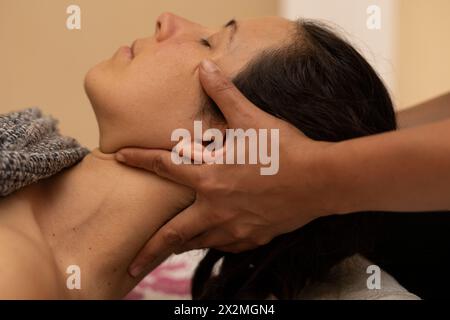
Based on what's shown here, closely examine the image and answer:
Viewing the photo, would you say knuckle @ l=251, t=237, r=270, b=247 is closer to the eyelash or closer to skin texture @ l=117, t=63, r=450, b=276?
skin texture @ l=117, t=63, r=450, b=276

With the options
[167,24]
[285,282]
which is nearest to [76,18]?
[167,24]

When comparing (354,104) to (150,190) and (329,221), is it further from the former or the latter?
(150,190)

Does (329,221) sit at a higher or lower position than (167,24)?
lower

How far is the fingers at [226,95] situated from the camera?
1.03 m

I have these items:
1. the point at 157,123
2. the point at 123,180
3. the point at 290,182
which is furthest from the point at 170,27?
the point at 290,182

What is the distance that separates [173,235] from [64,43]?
1174 mm

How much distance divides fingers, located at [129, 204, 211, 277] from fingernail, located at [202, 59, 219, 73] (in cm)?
25

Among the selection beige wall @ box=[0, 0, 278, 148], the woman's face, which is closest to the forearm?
the woman's face

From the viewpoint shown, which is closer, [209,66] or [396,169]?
[396,169]

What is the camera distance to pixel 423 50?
2.04 meters

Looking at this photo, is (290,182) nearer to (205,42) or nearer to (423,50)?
(205,42)

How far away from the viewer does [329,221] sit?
1191 mm

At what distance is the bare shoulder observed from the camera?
0.82m
